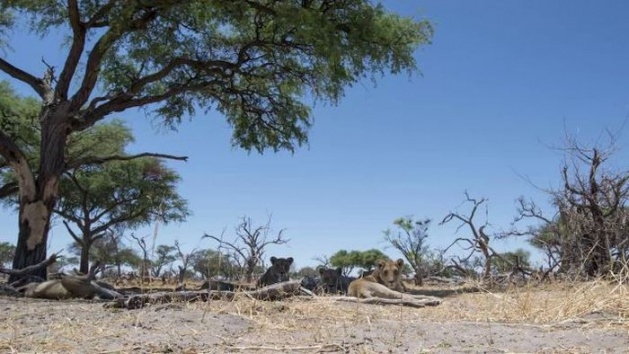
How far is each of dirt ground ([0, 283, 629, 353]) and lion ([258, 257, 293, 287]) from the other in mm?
6808

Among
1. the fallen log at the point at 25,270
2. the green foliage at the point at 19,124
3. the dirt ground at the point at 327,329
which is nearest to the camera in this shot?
the dirt ground at the point at 327,329

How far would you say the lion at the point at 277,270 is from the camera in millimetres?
11797

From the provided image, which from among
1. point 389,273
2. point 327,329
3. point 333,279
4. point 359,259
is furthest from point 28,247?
point 359,259

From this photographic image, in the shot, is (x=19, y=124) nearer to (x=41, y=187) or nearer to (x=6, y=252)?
(x=41, y=187)

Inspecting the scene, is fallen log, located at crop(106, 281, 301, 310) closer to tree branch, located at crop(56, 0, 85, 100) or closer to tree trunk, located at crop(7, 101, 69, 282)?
tree trunk, located at crop(7, 101, 69, 282)

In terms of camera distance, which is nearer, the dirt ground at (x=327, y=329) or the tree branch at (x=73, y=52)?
the dirt ground at (x=327, y=329)

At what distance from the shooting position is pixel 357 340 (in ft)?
11.3

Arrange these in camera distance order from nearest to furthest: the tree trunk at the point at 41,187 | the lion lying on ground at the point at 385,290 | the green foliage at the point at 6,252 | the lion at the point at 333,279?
the lion lying on ground at the point at 385,290, the tree trunk at the point at 41,187, the lion at the point at 333,279, the green foliage at the point at 6,252

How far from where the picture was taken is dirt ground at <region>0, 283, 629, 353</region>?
3.30 m

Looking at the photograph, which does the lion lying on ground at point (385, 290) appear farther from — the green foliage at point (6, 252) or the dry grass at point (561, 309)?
the green foliage at point (6, 252)

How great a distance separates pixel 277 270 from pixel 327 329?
27.0 ft

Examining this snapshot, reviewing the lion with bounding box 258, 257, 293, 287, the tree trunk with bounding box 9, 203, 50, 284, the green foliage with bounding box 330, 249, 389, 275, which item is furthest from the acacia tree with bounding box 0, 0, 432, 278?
the green foliage with bounding box 330, 249, 389, 275

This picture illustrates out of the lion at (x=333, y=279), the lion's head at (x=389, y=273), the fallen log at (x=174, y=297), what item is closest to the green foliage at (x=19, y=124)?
the lion at (x=333, y=279)

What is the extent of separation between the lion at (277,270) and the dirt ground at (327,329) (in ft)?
22.3
